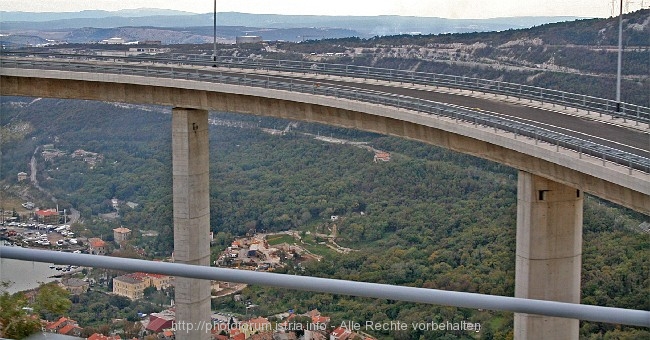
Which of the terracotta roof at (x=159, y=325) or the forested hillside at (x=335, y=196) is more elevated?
the terracotta roof at (x=159, y=325)

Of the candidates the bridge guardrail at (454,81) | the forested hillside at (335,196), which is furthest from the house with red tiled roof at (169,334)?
the bridge guardrail at (454,81)

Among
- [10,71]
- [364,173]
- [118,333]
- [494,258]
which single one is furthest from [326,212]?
[118,333]

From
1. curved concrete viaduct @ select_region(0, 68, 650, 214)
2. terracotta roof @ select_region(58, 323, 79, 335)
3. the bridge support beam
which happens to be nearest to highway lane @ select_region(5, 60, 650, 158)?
curved concrete viaduct @ select_region(0, 68, 650, 214)

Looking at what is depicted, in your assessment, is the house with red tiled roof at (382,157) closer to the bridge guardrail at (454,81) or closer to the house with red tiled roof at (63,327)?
the bridge guardrail at (454,81)

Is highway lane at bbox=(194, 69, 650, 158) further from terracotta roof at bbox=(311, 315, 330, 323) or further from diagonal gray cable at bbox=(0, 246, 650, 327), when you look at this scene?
diagonal gray cable at bbox=(0, 246, 650, 327)

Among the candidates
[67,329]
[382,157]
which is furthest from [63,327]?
[382,157]

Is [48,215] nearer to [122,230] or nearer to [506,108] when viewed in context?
[122,230]

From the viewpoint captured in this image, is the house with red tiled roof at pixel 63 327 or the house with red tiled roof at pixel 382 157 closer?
the house with red tiled roof at pixel 63 327

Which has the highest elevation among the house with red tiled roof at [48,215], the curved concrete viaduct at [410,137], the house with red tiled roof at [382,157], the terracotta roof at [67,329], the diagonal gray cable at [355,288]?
the diagonal gray cable at [355,288]

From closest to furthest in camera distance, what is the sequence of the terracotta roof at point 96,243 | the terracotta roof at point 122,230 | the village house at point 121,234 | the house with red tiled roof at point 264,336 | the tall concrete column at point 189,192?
the house with red tiled roof at point 264,336 < the tall concrete column at point 189,192 < the terracotta roof at point 96,243 < the village house at point 121,234 < the terracotta roof at point 122,230
